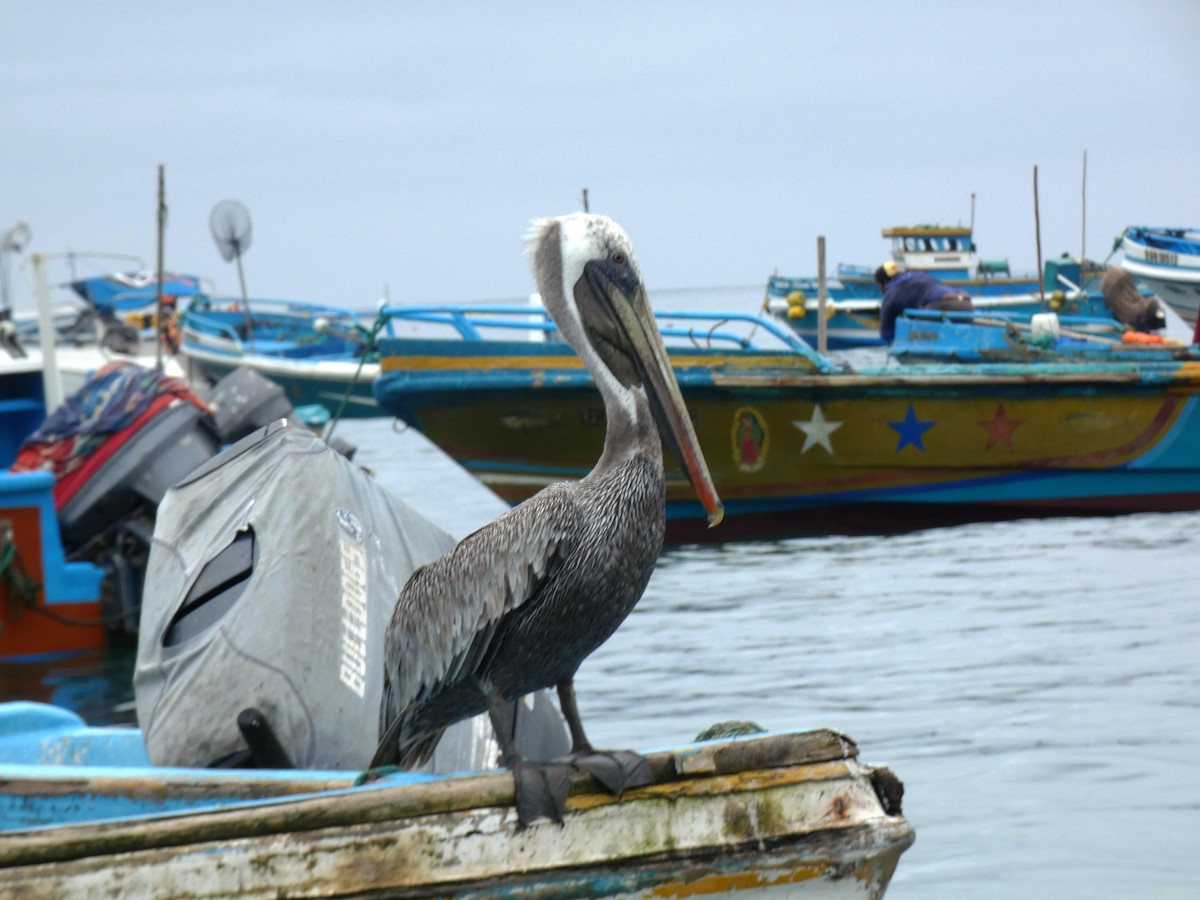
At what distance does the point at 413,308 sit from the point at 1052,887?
5.58 meters

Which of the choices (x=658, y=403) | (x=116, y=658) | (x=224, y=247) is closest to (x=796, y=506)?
(x=116, y=658)

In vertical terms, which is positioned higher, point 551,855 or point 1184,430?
point 551,855

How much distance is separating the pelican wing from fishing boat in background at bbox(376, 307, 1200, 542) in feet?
21.3

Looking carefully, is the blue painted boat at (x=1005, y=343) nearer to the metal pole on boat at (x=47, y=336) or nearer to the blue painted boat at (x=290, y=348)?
the metal pole on boat at (x=47, y=336)

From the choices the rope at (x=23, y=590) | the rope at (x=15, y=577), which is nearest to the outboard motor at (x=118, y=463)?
the rope at (x=23, y=590)

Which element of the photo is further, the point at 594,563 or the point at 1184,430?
the point at 1184,430

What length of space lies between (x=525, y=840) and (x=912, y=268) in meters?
30.2

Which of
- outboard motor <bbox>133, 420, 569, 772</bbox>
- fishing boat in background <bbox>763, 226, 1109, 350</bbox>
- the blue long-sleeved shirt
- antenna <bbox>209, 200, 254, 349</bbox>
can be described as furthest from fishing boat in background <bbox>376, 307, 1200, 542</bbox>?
fishing boat in background <bbox>763, 226, 1109, 350</bbox>

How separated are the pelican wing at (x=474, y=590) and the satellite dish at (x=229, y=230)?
1660 cm

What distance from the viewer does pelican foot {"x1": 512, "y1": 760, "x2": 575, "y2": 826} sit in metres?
2.62

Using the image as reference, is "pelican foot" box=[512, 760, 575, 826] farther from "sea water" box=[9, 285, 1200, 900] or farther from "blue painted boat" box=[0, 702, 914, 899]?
"sea water" box=[9, 285, 1200, 900]

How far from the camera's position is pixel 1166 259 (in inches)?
781

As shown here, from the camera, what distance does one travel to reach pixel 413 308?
8992mm

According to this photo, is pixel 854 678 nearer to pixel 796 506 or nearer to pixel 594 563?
pixel 796 506
